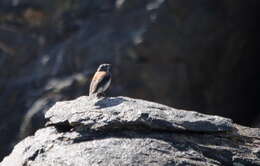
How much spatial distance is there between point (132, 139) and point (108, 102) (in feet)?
3.65

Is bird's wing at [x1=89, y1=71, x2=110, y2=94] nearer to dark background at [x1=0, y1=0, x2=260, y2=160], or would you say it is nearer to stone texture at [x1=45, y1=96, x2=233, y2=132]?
stone texture at [x1=45, y1=96, x2=233, y2=132]

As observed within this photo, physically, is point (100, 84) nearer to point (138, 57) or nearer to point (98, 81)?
point (98, 81)

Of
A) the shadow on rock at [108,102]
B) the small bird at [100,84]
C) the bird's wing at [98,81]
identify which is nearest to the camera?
the shadow on rock at [108,102]

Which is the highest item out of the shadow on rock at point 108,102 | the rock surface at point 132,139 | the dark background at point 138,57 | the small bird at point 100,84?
the dark background at point 138,57

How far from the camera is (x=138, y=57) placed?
26.3 metres

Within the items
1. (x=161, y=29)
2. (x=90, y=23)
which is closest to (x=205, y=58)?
(x=161, y=29)

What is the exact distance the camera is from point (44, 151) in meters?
13.0

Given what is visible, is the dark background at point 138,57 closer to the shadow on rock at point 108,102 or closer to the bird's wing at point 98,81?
the bird's wing at point 98,81

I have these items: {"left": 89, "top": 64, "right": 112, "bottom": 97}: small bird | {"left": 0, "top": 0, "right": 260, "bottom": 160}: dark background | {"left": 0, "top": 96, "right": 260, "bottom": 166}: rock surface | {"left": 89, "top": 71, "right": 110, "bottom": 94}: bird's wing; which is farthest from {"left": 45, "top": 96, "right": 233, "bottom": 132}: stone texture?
{"left": 0, "top": 0, "right": 260, "bottom": 160}: dark background

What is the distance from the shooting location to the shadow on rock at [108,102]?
13.4 m

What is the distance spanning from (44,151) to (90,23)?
1501 centimetres

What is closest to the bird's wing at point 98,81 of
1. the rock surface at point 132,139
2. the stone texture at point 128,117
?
the stone texture at point 128,117

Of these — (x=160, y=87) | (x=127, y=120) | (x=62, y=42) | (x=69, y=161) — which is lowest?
(x=69, y=161)

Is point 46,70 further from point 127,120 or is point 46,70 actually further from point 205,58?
A: point 127,120
